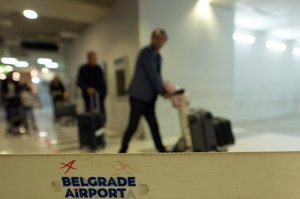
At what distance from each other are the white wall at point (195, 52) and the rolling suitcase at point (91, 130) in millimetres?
894

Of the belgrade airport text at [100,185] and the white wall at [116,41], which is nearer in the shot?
the belgrade airport text at [100,185]

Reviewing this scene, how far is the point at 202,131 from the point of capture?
7.14 ft

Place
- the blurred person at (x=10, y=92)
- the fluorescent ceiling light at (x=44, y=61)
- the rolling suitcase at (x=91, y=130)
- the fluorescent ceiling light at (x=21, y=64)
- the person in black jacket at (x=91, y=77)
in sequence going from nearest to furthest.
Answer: the rolling suitcase at (x=91, y=130) → the person in black jacket at (x=91, y=77) → the blurred person at (x=10, y=92) → the fluorescent ceiling light at (x=21, y=64) → the fluorescent ceiling light at (x=44, y=61)

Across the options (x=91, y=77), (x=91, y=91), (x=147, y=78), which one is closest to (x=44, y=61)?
(x=91, y=77)

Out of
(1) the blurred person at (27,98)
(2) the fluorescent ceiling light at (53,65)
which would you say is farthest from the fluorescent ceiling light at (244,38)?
(2) the fluorescent ceiling light at (53,65)

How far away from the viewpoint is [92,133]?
8.61ft

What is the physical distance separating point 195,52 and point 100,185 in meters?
2.31

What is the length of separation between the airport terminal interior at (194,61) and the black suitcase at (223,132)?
0.29 ft

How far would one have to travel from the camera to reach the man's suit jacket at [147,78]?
2107 millimetres

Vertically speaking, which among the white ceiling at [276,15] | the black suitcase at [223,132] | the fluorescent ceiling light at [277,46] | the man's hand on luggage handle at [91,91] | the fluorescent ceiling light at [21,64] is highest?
the fluorescent ceiling light at [21,64]

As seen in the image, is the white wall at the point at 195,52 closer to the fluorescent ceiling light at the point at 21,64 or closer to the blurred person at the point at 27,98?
the blurred person at the point at 27,98

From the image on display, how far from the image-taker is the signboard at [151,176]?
42.9 inches

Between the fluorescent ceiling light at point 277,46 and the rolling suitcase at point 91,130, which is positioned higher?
the fluorescent ceiling light at point 277,46

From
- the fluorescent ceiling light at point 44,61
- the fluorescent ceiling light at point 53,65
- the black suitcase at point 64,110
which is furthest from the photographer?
the fluorescent ceiling light at point 44,61
